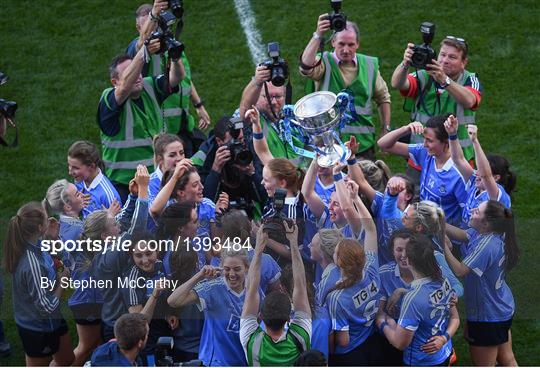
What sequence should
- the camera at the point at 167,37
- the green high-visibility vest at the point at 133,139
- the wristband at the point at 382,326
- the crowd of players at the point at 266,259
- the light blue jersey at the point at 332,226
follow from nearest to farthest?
the crowd of players at the point at 266,259 < the wristband at the point at 382,326 < the light blue jersey at the point at 332,226 < the camera at the point at 167,37 < the green high-visibility vest at the point at 133,139

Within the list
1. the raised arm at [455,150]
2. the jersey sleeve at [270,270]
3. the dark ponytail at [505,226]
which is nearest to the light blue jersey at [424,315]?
the dark ponytail at [505,226]

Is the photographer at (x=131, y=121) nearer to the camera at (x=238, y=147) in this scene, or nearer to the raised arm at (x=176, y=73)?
the raised arm at (x=176, y=73)

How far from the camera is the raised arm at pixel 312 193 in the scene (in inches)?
306

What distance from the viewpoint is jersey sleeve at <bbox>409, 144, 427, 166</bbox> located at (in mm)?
8867

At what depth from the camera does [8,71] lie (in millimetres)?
11797

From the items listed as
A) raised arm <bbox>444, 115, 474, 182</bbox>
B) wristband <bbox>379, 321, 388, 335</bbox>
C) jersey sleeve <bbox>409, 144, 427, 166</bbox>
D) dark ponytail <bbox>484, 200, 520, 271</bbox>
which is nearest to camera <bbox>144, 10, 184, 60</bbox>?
jersey sleeve <bbox>409, 144, 427, 166</bbox>

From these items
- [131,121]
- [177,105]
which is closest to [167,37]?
[131,121]

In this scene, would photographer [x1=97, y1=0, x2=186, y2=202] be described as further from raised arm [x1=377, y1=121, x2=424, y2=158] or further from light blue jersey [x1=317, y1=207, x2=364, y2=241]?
light blue jersey [x1=317, y1=207, x2=364, y2=241]

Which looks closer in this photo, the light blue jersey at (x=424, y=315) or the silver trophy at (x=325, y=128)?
the light blue jersey at (x=424, y=315)

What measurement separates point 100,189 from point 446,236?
232 cm

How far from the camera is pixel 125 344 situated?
22.3 feet

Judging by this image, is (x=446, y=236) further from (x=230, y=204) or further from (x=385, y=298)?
(x=230, y=204)

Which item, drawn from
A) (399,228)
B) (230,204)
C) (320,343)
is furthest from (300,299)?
(230,204)

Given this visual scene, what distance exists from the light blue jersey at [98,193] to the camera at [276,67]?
4.35 feet
